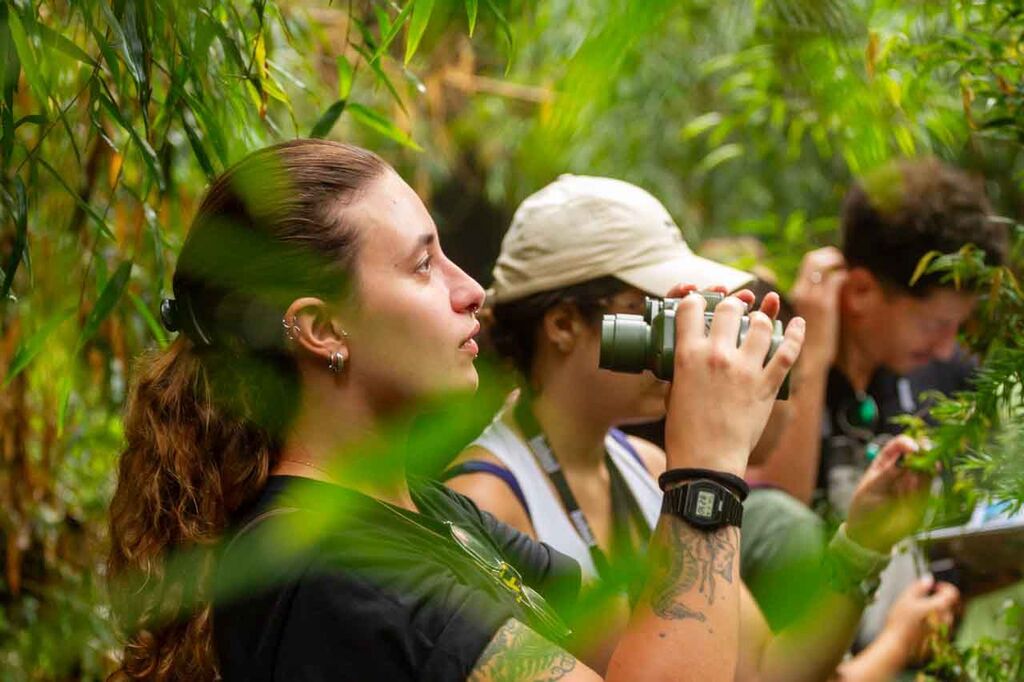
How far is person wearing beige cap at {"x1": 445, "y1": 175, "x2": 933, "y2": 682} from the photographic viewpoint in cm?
193

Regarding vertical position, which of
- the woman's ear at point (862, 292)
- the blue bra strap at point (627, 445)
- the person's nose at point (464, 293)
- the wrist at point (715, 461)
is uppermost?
the person's nose at point (464, 293)

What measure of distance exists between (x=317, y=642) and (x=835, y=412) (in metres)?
1.91

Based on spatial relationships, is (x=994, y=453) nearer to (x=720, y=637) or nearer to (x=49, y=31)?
(x=720, y=637)

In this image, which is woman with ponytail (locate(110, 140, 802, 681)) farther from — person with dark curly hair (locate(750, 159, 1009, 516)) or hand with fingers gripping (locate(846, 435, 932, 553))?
person with dark curly hair (locate(750, 159, 1009, 516))

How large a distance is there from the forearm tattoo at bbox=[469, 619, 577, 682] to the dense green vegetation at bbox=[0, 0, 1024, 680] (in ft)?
1.22

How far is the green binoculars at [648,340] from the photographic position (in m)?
1.35

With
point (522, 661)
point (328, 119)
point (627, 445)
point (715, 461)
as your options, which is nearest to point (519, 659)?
point (522, 661)

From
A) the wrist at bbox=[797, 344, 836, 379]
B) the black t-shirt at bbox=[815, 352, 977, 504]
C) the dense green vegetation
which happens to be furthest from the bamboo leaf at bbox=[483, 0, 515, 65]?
the black t-shirt at bbox=[815, 352, 977, 504]

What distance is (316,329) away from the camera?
1.33 meters

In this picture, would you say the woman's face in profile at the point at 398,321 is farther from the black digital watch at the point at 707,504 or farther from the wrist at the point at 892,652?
the wrist at the point at 892,652

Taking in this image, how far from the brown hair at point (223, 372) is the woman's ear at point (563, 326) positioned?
2.29 feet

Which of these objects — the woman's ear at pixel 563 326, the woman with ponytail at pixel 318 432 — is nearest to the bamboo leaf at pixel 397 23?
the woman with ponytail at pixel 318 432

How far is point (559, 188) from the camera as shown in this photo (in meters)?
2.09

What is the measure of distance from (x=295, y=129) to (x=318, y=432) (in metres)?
0.42
